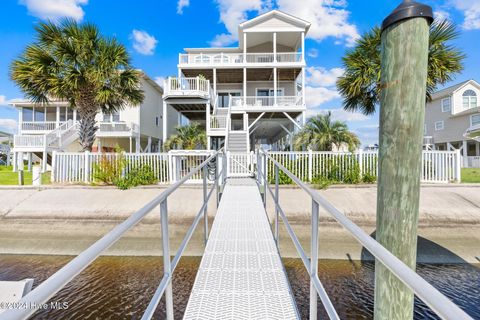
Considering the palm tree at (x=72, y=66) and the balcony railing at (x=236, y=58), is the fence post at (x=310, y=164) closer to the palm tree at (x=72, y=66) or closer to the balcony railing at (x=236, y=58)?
the palm tree at (x=72, y=66)

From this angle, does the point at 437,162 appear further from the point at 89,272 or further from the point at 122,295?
the point at 89,272

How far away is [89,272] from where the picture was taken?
658 cm

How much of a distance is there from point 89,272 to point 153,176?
18.2ft

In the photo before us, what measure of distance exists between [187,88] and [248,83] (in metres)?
7.28

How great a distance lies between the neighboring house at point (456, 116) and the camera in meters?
23.6

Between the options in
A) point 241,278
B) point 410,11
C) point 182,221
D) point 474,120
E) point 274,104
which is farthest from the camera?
point 474,120

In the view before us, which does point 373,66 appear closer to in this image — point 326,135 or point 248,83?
point 326,135

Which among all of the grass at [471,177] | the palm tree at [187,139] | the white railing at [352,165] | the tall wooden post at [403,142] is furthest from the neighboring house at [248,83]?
the tall wooden post at [403,142]

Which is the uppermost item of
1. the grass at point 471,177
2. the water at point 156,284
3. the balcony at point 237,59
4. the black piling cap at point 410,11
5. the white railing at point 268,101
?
the balcony at point 237,59

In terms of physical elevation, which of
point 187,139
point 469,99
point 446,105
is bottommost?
point 187,139

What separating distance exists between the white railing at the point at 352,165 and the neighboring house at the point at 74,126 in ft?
42.4

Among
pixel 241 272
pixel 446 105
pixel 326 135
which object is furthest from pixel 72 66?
pixel 446 105

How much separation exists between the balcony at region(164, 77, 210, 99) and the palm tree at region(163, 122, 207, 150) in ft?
7.24

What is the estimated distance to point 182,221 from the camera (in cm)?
870
